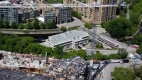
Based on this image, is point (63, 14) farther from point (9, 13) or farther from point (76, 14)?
point (9, 13)

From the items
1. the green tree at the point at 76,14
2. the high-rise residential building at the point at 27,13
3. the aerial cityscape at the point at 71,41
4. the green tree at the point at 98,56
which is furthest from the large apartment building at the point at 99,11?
the green tree at the point at 98,56

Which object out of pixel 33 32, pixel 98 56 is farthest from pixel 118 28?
pixel 33 32

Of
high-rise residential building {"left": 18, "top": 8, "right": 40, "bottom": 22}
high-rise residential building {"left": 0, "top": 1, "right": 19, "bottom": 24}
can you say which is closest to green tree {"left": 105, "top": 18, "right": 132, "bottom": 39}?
high-rise residential building {"left": 18, "top": 8, "right": 40, "bottom": 22}

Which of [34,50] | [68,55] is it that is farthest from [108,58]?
[34,50]

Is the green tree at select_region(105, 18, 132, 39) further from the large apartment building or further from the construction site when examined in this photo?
the construction site

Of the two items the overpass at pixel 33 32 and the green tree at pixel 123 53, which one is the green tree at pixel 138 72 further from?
the overpass at pixel 33 32

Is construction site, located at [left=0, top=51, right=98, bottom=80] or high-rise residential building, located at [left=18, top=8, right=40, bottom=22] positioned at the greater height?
high-rise residential building, located at [left=18, top=8, right=40, bottom=22]

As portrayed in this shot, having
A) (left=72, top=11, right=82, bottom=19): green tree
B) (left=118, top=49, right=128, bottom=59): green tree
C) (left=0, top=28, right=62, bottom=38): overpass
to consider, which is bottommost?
(left=118, top=49, right=128, bottom=59): green tree

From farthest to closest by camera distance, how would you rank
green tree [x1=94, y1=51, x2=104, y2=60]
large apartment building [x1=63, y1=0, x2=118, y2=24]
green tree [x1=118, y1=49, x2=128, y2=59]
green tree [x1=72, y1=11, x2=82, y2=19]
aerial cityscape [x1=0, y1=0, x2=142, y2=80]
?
1. green tree [x1=72, y1=11, x2=82, y2=19]
2. large apartment building [x1=63, y1=0, x2=118, y2=24]
3. green tree [x1=118, y1=49, x2=128, y2=59]
4. green tree [x1=94, y1=51, x2=104, y2=60]
5. aerial cityscape [x1=0, y1=0, x2=142, y2=80]
